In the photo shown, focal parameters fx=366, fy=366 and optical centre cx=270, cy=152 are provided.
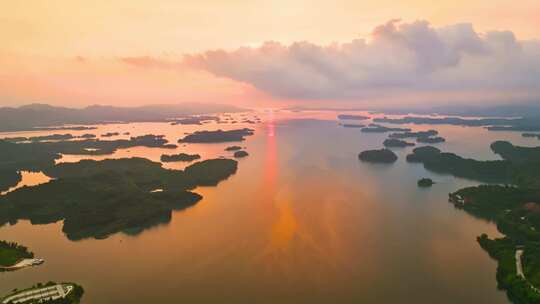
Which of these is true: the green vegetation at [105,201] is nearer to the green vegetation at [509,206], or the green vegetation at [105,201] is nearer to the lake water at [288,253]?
the lake water at [288,253]

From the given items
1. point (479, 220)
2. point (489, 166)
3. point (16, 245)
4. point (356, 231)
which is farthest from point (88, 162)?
point (489, 166)

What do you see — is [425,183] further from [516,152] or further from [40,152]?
[40,152]

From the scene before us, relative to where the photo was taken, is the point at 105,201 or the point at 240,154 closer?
the point at 105,201

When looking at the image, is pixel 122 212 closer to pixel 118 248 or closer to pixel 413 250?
pixel 118 248

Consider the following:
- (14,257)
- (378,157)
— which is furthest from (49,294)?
(378,157)

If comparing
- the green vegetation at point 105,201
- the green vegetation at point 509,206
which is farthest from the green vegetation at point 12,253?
the green vegetation at point 509,206
